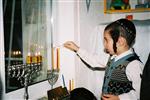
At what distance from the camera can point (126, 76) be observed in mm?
1197

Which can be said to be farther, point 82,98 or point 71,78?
point 71,78

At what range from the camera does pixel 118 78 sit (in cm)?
124

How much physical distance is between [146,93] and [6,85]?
65cm

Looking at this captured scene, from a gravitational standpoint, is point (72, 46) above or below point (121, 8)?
below

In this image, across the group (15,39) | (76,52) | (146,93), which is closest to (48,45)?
(76,52)

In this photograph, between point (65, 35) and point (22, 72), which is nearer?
point (22, 72)

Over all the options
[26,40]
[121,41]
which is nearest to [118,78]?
[121,41]

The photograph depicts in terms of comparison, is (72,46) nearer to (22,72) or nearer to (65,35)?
(65,35)

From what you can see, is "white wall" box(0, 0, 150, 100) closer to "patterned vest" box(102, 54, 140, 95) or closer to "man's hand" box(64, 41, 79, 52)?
"man's hand" box(64, 41, 79, 52)

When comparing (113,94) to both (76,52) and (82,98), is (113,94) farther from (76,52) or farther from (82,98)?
(76,52)

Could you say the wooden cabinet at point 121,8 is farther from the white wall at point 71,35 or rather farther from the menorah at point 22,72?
the menorah at point 22,72

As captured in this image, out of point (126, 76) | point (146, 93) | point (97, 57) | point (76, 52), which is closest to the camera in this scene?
point (146, 93)

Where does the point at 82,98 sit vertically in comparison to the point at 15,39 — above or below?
below

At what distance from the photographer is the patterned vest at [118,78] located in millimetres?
1210
